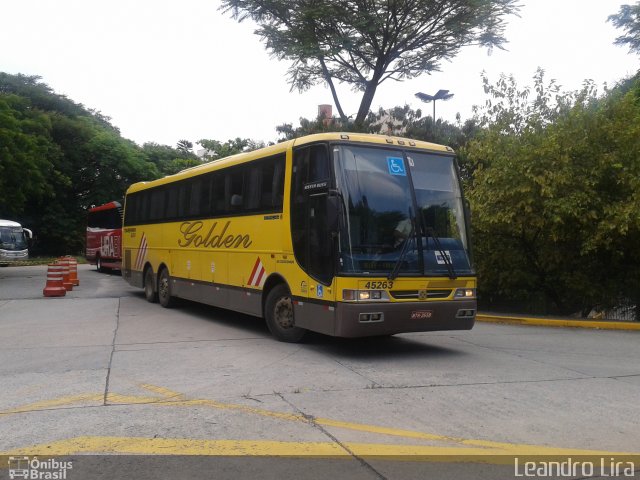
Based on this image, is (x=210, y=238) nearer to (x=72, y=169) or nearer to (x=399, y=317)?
(x=399, y=317)

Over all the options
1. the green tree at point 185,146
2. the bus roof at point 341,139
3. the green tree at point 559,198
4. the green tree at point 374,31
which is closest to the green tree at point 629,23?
the green tree at point 374,31

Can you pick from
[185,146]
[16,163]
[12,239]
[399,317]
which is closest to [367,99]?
[16,163]

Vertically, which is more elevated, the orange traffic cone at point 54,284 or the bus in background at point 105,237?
the bus in background at point 105,237

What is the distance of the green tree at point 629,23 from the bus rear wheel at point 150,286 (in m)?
28.0

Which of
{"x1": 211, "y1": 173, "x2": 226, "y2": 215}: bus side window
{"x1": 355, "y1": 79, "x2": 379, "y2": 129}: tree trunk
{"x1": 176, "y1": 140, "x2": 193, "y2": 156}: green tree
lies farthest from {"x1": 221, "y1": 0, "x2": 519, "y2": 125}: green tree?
{"x1": 176, "y1": 140, "x2": 193, "y2": 156}: green tree

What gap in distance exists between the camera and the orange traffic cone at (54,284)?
59.6 feet

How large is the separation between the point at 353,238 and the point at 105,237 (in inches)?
986

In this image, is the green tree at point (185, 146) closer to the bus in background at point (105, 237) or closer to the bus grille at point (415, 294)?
the bus in background at point (105, 237)

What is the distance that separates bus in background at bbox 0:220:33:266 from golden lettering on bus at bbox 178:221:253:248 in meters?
27.8

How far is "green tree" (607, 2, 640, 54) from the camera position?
3133 centimetres

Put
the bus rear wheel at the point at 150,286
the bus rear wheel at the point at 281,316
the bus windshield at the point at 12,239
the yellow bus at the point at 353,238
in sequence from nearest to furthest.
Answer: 1. the yellow bus at the point at 353,238
2. the bus rear wheel at the point at 281,316
3. the bus rear wheel at the point at 150,286
4. the bus windshield at the point at 12,239

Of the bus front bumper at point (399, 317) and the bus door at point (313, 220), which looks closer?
the bus front bumper at point (399, 317)

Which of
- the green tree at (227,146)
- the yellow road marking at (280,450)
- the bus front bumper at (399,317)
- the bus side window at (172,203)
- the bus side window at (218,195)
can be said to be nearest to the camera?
the yellow road marking at (280,450)

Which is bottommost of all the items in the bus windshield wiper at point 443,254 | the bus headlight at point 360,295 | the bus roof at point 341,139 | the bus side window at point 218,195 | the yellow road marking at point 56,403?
the yellow road marking at point 56,403
